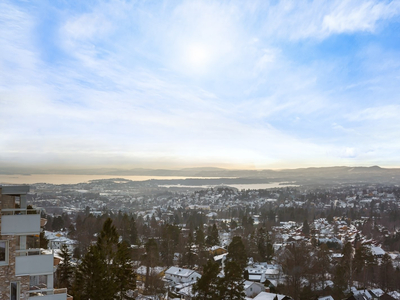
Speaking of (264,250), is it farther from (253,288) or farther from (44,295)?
(44,295)

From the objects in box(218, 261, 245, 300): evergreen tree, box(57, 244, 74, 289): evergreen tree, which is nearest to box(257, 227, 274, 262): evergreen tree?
box(218, 261, 245, 300): evergreen tree

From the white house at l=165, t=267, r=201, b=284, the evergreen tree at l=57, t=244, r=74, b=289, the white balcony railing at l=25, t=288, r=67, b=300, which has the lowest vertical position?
the white house at l=165, t=267, r=201, b=284

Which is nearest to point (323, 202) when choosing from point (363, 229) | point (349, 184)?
point (363, 229)

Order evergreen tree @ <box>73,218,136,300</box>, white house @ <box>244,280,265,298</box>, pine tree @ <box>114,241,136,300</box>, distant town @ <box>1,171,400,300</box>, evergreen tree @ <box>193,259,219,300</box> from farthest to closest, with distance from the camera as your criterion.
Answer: white house @ <box>244,280,265,298</box>, distant town @ <box>1,171,400,300</box>, evergreen tree @ <box>193,259,219,300</box>, pine tree @ <box>114,241,136,300</box>, evergreen tree @ <box>73,218,136,300</box>

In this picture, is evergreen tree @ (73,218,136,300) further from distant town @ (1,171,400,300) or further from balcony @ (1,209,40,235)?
balcony @ (1,209,40,235)

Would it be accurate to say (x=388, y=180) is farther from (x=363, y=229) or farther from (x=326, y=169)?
(x=363, y=229)

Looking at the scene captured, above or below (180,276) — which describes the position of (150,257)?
above

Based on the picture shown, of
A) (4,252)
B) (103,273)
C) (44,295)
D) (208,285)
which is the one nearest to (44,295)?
(44,295)
